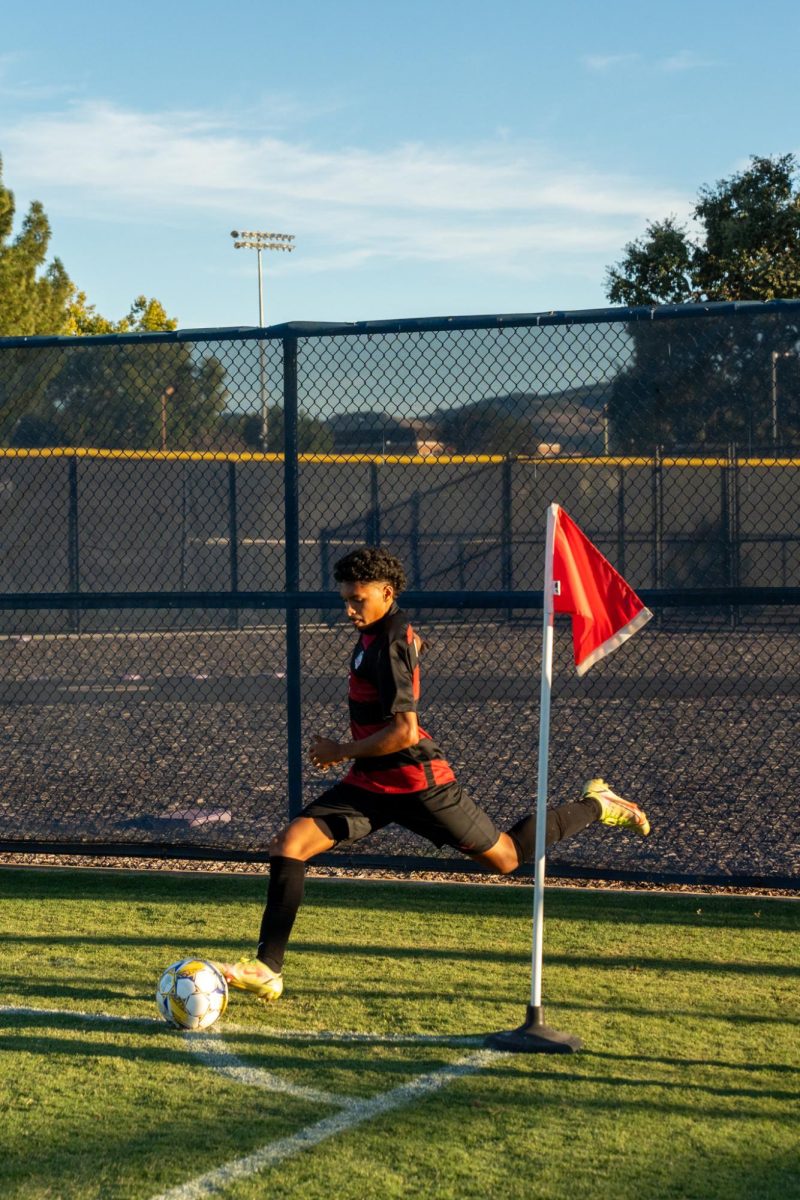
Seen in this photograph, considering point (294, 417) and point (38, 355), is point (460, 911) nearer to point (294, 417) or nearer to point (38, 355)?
point (294, 417)

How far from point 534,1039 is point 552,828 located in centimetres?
119

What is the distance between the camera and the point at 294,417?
7379 mm

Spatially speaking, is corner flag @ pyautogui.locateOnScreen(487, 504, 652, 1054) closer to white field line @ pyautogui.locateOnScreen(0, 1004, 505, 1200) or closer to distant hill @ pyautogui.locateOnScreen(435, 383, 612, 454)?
white field line @ pyautogui.locateOnScreen(0, 1004, 505, 1200)

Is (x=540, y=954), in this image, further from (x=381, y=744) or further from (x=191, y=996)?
(x=191, y=996)

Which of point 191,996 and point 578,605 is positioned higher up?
point 578,605

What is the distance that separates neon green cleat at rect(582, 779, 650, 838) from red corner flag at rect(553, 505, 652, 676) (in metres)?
1.07

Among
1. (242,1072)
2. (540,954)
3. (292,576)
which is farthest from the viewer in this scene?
(292,576)

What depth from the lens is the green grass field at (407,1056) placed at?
3.81 m

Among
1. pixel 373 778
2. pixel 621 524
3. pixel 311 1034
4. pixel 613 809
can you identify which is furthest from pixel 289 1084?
pixel 621 524

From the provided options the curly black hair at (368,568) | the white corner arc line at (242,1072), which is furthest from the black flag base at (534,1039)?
the curly black hair at (368,568)

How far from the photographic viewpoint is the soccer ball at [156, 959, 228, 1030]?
196 inches

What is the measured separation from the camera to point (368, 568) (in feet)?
17.6

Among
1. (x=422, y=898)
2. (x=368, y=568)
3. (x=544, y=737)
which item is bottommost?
(x=422, y=898)

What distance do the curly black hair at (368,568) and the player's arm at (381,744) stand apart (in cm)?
52
